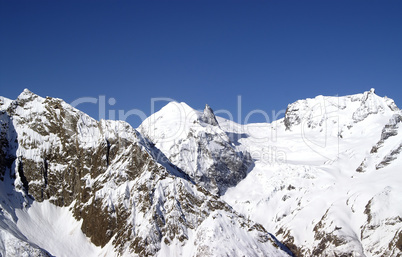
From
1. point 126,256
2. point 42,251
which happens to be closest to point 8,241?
point 42,251

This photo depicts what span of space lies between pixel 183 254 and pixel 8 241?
56667 millimetres

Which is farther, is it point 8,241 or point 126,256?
point 126,256

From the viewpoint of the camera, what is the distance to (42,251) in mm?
187000

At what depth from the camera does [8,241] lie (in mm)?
184250

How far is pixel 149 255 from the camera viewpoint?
654 feet

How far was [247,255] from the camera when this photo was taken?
195625 mm

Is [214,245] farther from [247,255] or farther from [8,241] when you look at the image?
[8,241]

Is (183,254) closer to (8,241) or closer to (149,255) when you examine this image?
(149,255)

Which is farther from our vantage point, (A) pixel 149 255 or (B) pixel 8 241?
(A) pixel 149 255

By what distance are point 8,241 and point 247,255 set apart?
7648 centimetres

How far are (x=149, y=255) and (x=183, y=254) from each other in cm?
1145

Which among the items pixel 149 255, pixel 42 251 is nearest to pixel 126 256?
pixel 149 255

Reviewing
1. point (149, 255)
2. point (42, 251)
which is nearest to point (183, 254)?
point (149, 255)

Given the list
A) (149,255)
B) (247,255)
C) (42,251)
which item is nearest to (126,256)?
(149,255)
